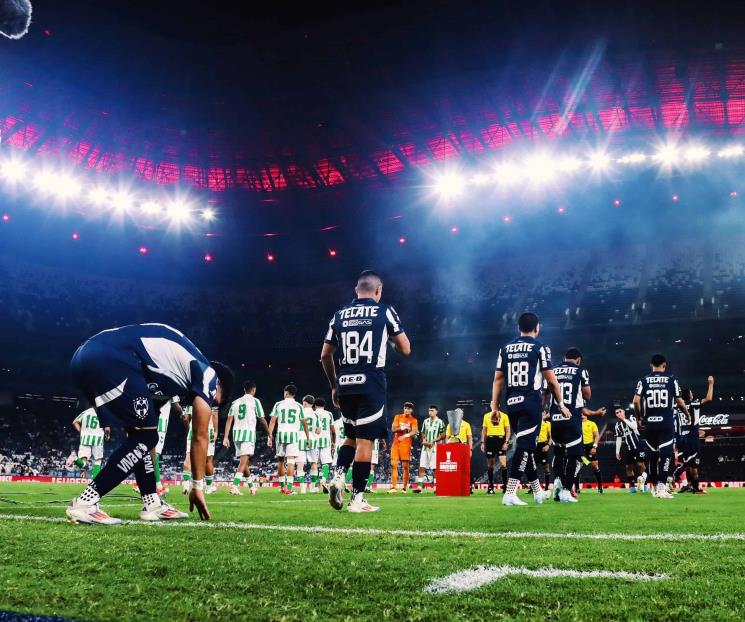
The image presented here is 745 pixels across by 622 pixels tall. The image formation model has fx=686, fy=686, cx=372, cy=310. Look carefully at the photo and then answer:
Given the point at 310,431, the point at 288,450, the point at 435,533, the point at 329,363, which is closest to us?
the point at 435,533

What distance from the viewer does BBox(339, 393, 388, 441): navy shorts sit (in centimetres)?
689

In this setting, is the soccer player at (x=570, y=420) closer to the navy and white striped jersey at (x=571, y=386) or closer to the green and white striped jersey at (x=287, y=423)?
the navy and white striped jersey at (x=571, y=386)

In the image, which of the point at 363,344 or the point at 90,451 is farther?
the point at 90,451

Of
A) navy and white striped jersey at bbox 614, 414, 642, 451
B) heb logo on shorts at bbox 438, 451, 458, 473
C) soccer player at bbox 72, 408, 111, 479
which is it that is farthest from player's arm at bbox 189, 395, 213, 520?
navy and white striped jersey at bbox 614, 414, 642, 451

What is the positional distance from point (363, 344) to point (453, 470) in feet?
21.9

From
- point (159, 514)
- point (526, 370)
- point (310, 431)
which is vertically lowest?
point (159, 514)

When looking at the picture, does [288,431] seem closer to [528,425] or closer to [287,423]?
[287,423]

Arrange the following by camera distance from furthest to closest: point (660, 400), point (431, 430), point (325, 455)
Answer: point (431, 430), point (325, 455), point (660, 400)

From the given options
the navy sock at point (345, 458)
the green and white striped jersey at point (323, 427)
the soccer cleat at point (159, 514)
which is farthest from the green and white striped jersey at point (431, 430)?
the soccer cleat at point (159, 514)

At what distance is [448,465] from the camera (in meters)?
13.1

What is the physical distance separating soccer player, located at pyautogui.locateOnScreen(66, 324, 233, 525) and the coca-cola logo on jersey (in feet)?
81.8

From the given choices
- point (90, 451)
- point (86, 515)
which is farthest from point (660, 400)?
Result: point (90, 451)

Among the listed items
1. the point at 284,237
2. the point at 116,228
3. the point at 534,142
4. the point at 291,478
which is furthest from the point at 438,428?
the point at 116,228

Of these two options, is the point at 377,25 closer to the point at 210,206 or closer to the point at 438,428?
the point at 438,428
